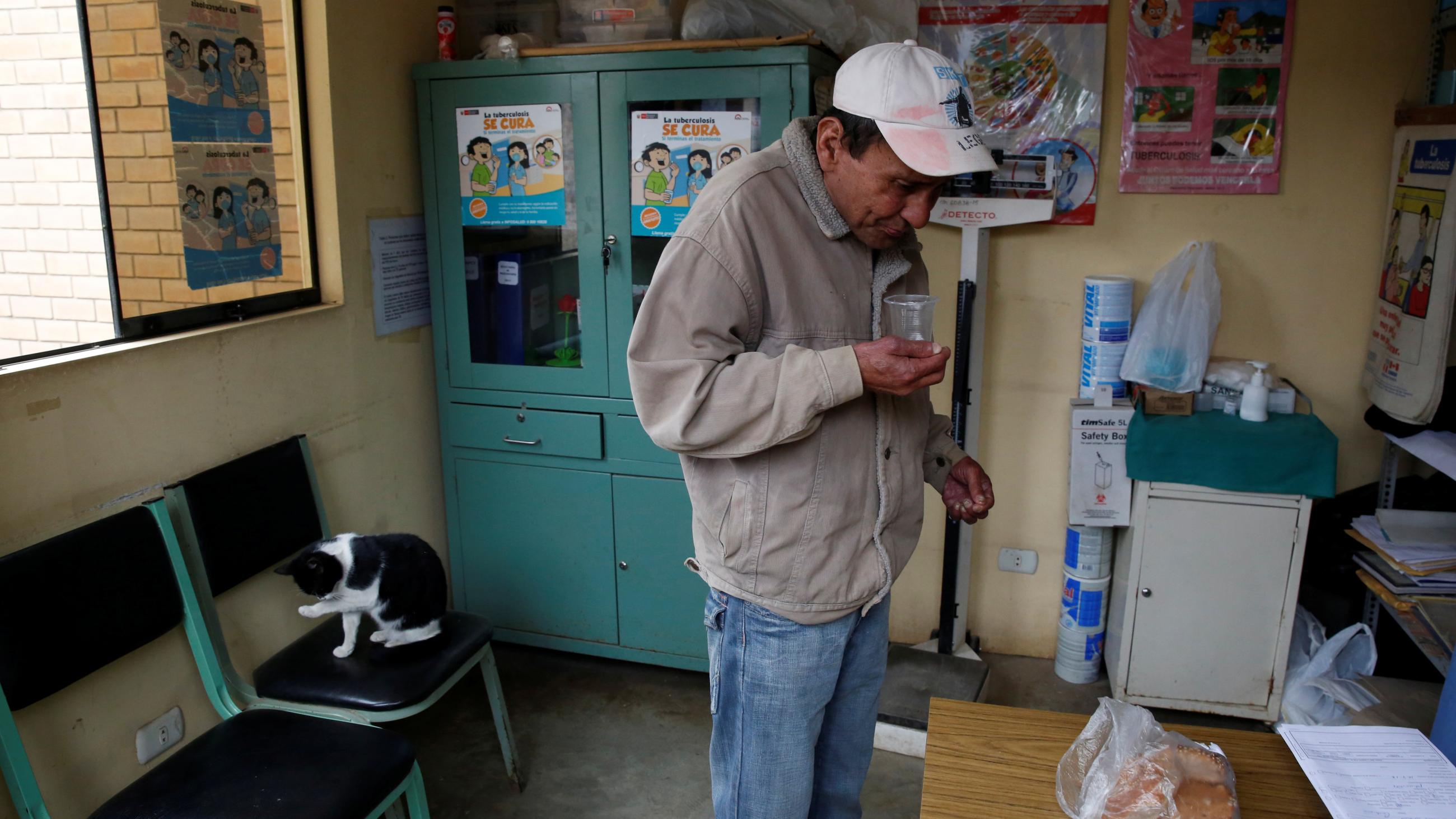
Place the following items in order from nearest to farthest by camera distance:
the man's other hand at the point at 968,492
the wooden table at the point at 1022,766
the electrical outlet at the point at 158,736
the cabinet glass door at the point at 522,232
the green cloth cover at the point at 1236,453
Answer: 1. the wooden table at the point at 1022,766
2. the man's other hand at the point at 968,492
3. the electrical outlet at the point at 158,736
4. the green cloth cover at the point at 1236,453
5. the cabinet glass door at the point at 522,232

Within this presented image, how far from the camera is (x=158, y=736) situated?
215 centimetres

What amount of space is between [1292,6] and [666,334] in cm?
236

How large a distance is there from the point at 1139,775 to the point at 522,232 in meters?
2.28

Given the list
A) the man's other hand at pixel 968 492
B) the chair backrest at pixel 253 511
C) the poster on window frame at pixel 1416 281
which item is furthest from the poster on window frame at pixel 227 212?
the poster on window frame at pixel 1416 281

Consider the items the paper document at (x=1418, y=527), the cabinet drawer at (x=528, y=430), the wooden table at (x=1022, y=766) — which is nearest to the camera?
the wooden table at (x=1022, y=766)

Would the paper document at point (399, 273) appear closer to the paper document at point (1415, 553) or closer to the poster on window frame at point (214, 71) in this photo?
the poster on window frame at point (214, 71)

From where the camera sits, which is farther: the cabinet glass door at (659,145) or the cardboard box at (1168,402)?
the cardboard box at (1168,402)

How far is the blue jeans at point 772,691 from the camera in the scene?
60.1 inches

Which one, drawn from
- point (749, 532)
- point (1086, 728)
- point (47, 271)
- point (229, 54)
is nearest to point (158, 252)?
point (47, 271)

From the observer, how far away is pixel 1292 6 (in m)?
2.72

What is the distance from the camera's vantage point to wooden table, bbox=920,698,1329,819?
4.35 ft

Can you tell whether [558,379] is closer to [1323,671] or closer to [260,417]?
[260,417]

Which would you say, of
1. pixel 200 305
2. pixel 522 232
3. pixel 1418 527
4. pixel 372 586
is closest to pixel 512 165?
pixel 522 232

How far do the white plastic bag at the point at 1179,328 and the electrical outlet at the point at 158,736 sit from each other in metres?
2.63
